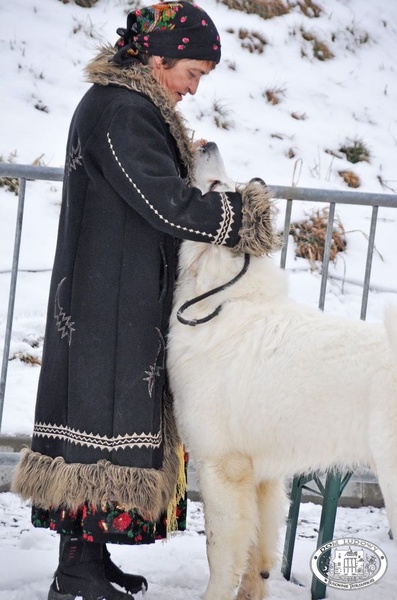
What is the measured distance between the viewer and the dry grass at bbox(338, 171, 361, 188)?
276 inches

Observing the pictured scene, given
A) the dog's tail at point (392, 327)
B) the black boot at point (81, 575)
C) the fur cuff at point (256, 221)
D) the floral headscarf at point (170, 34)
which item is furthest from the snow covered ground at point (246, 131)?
the floral headscarf at point (170, 34)

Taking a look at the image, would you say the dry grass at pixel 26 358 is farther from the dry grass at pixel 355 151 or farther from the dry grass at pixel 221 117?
the dry grass at pixel 355 151

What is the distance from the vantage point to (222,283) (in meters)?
2.74

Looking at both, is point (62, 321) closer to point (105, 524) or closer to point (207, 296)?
point (207, 296)

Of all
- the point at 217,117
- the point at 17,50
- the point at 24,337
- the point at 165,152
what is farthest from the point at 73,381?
the point at 17,50

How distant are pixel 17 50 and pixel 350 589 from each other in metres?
6.39

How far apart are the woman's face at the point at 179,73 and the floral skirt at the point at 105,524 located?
142 centimetres

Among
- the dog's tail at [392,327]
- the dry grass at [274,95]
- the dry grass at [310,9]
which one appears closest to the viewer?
the dog's tail at [392,327]

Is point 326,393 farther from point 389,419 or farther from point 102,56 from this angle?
point 102,56

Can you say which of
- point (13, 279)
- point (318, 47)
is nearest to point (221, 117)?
point (318, 47)

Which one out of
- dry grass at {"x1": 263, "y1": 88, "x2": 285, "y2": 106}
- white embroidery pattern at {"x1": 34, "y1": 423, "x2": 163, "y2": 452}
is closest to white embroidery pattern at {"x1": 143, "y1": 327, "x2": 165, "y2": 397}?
white embroidery pattern at {"x1": 34, "y1": 423, "x2": 163, "y2": 452}

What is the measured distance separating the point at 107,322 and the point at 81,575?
885 millimetres

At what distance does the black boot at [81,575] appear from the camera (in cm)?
278

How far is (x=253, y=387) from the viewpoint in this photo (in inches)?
103
